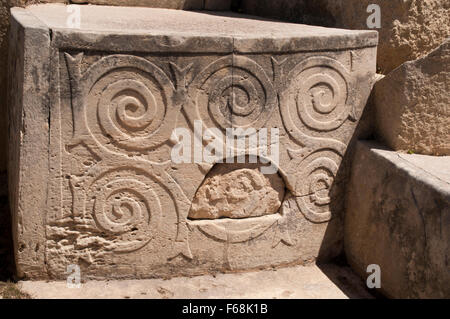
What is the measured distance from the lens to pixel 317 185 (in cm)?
391

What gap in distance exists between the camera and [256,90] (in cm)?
362

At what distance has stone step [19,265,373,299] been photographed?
11.4ft

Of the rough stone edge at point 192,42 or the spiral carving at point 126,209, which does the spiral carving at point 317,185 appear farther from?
the spiral carving at point 126,209

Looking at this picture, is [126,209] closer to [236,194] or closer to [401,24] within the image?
[236,194]

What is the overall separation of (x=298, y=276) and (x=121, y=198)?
1.13 metres

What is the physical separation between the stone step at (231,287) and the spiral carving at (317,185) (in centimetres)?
34

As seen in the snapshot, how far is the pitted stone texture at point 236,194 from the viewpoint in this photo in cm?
368

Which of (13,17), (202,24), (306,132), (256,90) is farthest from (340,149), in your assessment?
(13,17)

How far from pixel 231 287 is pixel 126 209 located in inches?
28.4

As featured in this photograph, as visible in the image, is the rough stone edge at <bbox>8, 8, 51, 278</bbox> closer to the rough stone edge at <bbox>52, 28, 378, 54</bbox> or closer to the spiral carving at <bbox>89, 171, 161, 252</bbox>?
the rough stone edge at <bbox>52, 28, 378, 54</bbox>

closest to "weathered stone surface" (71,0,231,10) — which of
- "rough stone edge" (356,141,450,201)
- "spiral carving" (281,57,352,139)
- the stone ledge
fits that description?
the stone ledge

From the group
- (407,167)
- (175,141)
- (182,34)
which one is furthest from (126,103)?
(407,167)

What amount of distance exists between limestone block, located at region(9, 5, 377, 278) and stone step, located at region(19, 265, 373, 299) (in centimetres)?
7

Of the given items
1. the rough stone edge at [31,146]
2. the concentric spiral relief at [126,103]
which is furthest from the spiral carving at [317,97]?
the rough stone edge at [31,146]
